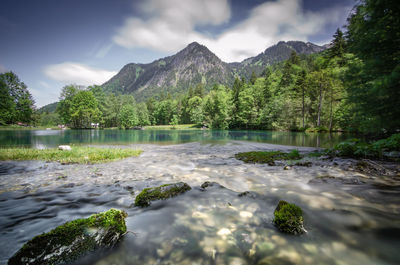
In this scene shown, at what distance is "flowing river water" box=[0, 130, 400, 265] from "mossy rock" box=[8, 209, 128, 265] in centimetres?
18

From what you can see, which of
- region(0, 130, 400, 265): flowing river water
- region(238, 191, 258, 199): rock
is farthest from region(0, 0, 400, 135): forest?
region(238, 191, 258, 199): rock

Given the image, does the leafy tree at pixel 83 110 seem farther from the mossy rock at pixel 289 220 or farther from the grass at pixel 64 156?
the mossy rock at pixel 289 220

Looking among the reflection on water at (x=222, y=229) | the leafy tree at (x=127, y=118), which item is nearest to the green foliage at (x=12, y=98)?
the leafy tree at (x=127, y=118)

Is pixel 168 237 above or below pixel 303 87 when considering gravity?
below

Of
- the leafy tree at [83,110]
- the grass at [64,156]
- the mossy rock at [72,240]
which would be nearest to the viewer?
the mossy rock at [72,240]

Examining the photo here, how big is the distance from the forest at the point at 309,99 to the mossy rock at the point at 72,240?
600 cm

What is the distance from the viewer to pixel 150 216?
382 cm

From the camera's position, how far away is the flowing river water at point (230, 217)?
251 centimetres

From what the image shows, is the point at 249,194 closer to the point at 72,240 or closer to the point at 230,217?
the point at 230,217

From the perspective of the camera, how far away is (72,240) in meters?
2.48

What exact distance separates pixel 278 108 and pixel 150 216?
2118 inches

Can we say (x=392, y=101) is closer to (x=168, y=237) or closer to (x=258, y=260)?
(x=258, y=260)

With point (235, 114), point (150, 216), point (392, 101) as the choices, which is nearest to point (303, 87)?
point (235, 114)

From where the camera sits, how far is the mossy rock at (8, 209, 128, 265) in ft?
7.01
